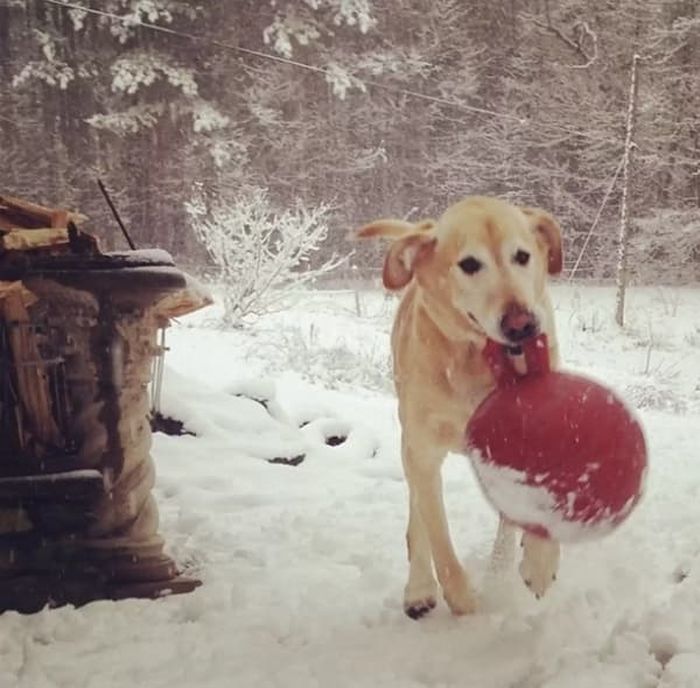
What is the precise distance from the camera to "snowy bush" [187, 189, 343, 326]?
1.89 m

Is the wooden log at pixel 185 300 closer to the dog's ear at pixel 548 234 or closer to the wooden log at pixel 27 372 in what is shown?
the wooden log at pixel 27 372

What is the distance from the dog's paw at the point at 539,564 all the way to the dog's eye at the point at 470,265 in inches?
12.8

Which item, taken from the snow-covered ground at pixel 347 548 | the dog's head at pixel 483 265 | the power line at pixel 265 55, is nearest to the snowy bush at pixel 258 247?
the snow-covered ground at pixel 347 548

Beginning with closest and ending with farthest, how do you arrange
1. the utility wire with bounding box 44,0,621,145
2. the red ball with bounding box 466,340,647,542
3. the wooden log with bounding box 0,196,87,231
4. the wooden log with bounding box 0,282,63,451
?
the red ball with bounding box 466,340,647,542 → the wooden log with bounding box 0,282,63,451 → the wooden log with bounding box 0,196,87,231 → the utility wire with bounding box 44,0,621,145

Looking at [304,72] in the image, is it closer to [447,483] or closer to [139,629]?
[447,483]

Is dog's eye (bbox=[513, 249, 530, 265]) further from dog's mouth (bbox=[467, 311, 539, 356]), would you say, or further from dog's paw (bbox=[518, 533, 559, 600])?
dog's paw (bbox=[518, 533, 559, 600])

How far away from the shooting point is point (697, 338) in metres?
1.67

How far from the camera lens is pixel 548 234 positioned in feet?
2.80

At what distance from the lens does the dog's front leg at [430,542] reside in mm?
967

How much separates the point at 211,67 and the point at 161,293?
949 mm

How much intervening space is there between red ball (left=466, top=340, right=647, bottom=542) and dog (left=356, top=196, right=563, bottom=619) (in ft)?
0.22

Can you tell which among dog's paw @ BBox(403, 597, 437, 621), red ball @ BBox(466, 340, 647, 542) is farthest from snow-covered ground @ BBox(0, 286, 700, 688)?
red ball @ BBox(466, 340, 647, 542)

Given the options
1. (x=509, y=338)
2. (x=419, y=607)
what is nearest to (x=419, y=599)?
(x=419, y=607)

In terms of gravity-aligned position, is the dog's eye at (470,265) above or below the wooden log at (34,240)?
above
